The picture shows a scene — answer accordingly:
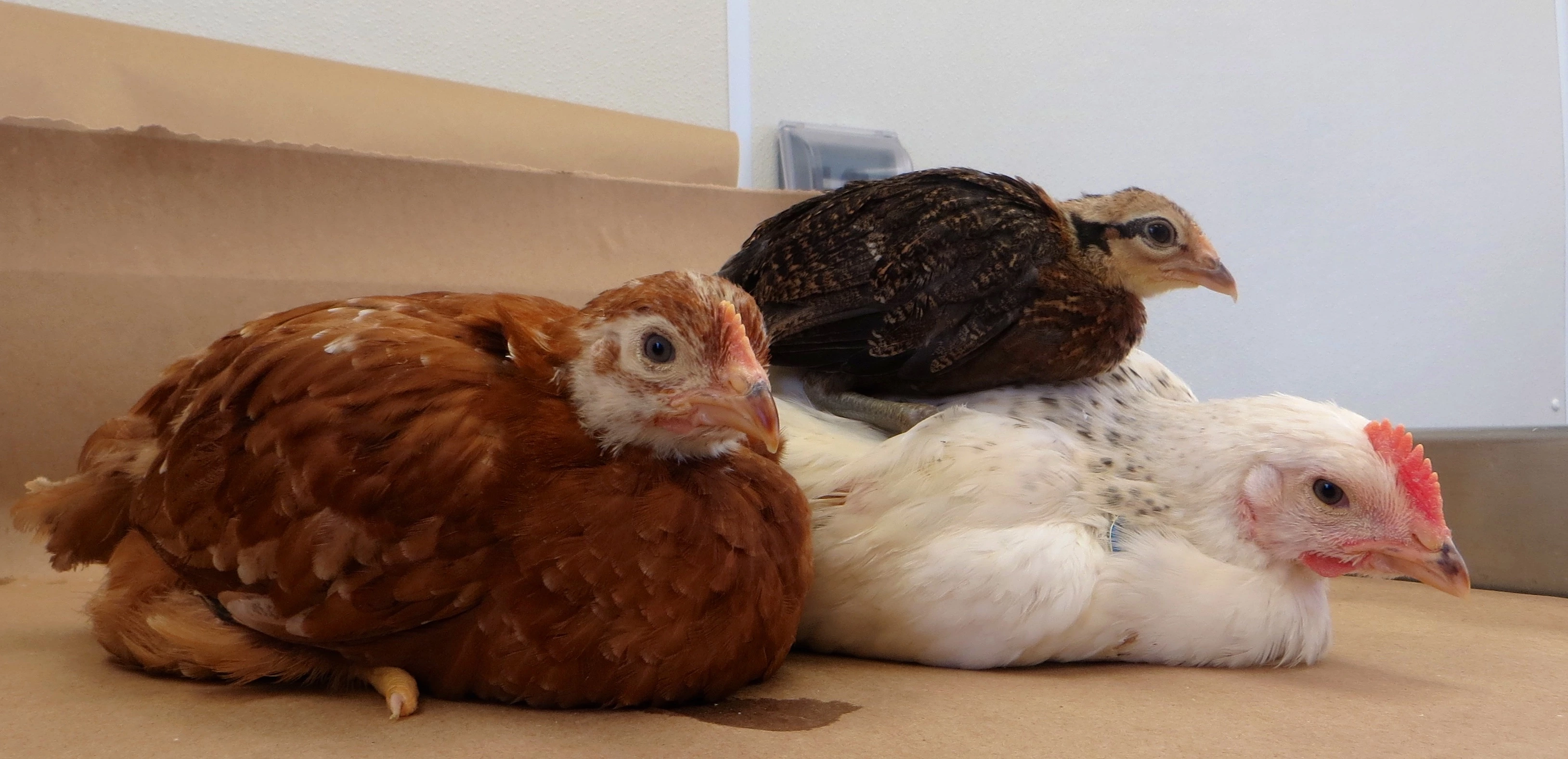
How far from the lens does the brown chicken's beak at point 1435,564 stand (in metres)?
1.20

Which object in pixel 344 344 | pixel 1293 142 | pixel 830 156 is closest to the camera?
pixel 344 344

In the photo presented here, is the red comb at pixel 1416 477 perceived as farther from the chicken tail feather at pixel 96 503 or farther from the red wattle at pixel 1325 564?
the chicken tail feather at pixel 96 503

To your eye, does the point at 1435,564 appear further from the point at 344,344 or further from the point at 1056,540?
the point at 344,344

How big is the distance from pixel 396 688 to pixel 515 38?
152 centimetres

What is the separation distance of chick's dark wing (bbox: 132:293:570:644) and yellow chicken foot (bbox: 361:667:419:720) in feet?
0.16

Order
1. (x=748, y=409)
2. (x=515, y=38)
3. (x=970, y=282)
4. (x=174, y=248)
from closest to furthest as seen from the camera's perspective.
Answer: (x=748, y=409) < (x=970, y=282) < (x=174, y=248) < (x=515, y=38)

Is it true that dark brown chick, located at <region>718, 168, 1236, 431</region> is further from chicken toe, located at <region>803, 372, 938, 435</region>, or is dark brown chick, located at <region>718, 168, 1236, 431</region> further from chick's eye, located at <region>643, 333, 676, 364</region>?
chick's eye, located at <region>643, 333, 676, 364</region>

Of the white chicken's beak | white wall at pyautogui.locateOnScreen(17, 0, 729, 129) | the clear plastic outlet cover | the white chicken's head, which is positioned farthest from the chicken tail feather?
the clear plastic outlet cover

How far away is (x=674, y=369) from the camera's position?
936 millimetres

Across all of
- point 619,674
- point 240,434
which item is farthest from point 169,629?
point 619,674

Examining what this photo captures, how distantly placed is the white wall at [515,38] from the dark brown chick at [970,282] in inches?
38.9

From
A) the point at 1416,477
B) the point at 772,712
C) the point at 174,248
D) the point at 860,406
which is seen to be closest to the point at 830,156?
the point at 860,406

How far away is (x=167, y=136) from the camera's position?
5.62ft

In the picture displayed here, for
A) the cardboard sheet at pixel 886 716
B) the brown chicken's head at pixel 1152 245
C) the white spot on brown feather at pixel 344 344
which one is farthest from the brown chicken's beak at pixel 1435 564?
the white spot on brown feather at pixel 344 344
